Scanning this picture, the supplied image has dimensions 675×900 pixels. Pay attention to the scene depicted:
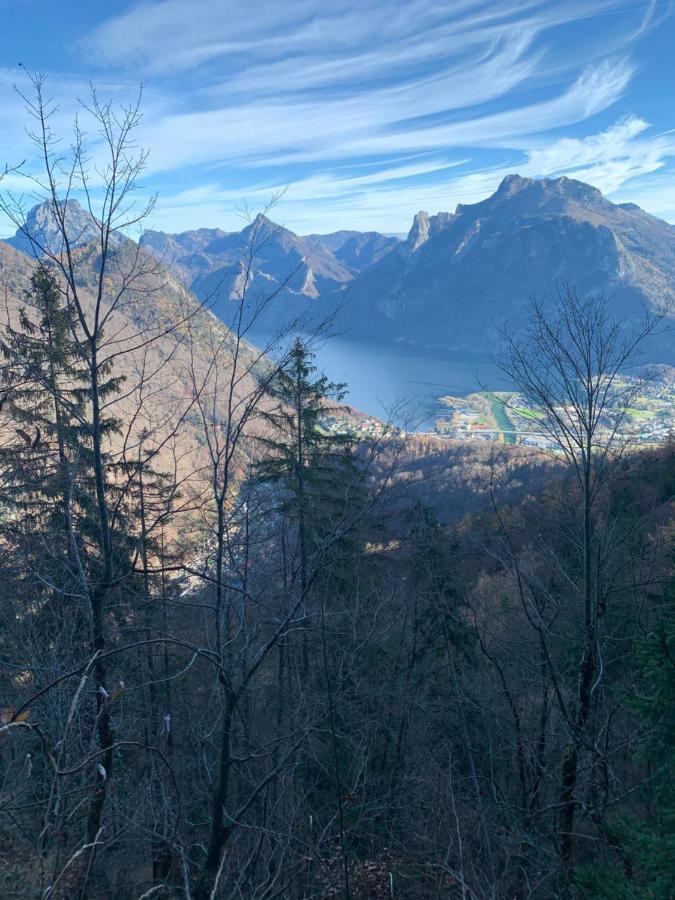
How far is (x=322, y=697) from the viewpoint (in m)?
6.71

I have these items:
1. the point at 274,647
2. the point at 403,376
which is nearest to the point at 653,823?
the point at 274,647

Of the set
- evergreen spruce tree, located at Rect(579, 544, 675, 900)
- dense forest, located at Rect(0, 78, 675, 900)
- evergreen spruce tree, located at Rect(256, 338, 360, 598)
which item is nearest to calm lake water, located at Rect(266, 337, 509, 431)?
evergreen spruce tree, located at Rect(256, 338, 360, 598)

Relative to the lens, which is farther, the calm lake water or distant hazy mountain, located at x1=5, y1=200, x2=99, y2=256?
the calm lake water

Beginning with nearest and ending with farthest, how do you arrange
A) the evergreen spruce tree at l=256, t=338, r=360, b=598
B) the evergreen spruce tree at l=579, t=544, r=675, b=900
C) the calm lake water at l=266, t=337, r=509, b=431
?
the evergreen spruce tree at l=579, t=544, r=675, b=900 → the evergreen spruce tree at l=256, t=338, r=360, b=598 → the calm lake water at l=266, t=337, r=509, b=431

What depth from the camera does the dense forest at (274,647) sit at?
141 inches

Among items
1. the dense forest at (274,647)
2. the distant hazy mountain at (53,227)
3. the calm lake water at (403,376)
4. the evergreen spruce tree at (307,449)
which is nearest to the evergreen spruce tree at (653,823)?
the dense forest at (274,647)

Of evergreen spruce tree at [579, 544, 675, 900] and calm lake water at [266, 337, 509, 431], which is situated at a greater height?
calm lake water at [266, 337, 509, 431]

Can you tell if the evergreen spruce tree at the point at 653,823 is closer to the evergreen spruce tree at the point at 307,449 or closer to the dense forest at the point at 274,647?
the dense forest at the point at 274,647

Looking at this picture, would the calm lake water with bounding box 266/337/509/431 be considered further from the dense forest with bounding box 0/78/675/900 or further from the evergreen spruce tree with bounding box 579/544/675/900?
the evergreen spruce tree with bounding box 579/544/675/900

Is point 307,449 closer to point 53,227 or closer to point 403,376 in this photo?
point 53,227

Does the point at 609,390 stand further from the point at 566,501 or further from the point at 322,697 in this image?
the point at 322,697

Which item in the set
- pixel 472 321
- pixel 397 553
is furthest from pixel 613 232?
pixel 397 553

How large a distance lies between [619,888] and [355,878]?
8.31 ft

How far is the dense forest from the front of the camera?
3588 mm
